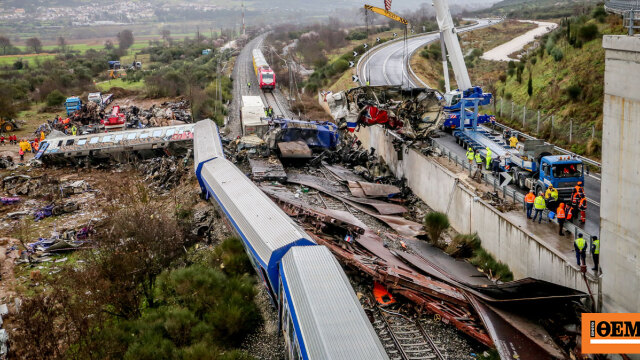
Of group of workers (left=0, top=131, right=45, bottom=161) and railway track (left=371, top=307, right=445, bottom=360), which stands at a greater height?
group of workers (left=0, top=131, right=45, bottom=161)

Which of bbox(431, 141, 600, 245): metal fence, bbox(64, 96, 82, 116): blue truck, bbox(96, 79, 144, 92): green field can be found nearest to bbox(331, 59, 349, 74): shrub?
bbox(96, 79, 144, 92): green field

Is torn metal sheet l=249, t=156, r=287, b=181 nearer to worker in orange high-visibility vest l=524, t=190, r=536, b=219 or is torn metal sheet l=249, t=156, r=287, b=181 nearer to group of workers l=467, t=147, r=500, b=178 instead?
group of workers l=467, t=147, r=500, b=178

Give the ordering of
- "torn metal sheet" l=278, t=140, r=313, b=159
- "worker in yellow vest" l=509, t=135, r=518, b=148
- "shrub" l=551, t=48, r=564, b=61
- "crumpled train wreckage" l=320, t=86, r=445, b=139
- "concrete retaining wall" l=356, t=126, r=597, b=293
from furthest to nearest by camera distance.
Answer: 1. "shrub" l=551, t=48, r=564, b=61
2. "torn metal sheet" l=278, t=140, r=313, b=159
3. "crumpled train wreckage" l=320, t=86, r=445, b=139
4. "worker in yellow vest" l=509, t=135, r=518, b=148
5. "concrete retaining wall" l=356, t=126, r=597, b=293

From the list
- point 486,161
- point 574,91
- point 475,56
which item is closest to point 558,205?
point 486,161

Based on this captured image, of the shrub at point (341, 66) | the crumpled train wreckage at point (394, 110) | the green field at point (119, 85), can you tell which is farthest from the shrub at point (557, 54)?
the green field at point (119, 85)

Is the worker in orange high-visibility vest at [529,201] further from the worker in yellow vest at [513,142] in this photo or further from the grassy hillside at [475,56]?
the grassy hillside at [475,56]

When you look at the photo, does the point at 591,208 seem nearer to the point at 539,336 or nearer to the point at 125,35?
the point at 539,336

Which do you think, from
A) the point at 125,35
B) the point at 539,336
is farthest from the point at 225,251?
the point at 125,35

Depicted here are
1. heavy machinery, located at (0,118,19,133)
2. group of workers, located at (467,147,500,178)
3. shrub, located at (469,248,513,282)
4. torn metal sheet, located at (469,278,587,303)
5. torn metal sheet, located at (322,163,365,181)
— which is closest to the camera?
torn metal sheet, located at (469,278,587,303)
